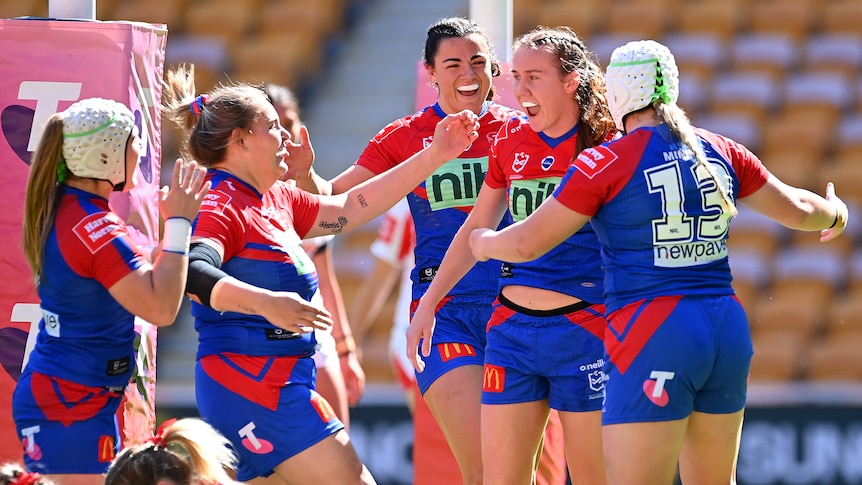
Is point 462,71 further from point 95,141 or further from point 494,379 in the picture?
point 95,141

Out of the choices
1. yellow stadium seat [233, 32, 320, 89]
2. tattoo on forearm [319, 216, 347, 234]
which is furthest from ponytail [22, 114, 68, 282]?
yellow stadium seat [233, 32, 320, 89]

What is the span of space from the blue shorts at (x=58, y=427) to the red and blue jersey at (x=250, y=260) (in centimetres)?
54

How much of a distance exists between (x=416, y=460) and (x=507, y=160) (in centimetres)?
218

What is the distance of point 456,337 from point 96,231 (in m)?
1.62

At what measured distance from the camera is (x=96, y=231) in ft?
11.9

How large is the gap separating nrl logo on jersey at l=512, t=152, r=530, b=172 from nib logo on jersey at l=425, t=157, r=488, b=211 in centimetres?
51

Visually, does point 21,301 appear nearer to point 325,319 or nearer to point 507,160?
point 325,319

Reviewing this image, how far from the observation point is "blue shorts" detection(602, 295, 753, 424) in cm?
363

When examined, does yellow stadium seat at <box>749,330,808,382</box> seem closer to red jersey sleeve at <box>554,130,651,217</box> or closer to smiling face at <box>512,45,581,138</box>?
smiling face at <box>512,45,581,138</box>

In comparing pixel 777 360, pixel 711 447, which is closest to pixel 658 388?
pixel 711 447

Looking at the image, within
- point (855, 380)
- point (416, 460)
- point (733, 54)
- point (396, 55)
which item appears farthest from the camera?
point (396, 55)

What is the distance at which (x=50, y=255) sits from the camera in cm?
365

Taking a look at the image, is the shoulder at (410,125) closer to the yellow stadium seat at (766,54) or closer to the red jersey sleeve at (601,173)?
the red jersey sleeve at (601,173)

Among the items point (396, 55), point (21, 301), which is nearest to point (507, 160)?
point (21, 301)
